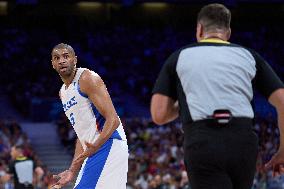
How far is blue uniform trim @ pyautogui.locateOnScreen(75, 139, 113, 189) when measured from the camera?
552cm

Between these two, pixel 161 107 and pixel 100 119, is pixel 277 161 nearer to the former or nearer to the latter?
pixel 161 107

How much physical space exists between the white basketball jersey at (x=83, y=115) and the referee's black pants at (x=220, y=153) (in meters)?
2.24

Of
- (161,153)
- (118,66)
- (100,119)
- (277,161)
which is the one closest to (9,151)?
(161,153)

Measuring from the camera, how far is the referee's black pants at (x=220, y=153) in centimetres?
346

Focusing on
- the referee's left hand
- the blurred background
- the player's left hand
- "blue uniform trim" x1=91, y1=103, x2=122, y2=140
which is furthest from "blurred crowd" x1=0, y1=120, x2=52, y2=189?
the referee's left hand

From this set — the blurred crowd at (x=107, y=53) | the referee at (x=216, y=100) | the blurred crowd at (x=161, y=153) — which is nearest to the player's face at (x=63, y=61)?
the referee at (x=216, y=100)

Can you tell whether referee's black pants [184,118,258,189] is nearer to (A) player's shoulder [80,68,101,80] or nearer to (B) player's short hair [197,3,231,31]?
(B) player's short hair [197,3,231,31]

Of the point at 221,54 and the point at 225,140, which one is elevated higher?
the point at 221,54

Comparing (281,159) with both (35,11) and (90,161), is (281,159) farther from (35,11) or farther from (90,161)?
(35,11)

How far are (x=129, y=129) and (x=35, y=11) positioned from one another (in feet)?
42.8

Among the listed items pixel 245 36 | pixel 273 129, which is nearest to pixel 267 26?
pixel 245 36

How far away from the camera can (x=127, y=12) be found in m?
31.5

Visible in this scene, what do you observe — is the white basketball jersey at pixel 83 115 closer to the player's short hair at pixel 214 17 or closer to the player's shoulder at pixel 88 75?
the player's shoulder at pixel 88 75

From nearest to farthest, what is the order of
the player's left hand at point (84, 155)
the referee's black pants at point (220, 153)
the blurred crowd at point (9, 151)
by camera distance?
the referee's black pants at point (220, 153), the player's left hand at point (84, 155), the blurred crowd at point (9, 151)
